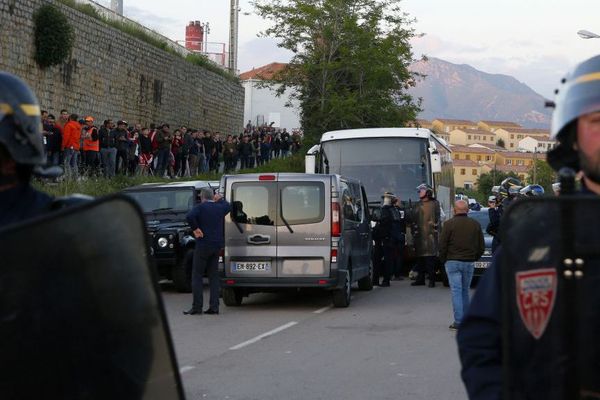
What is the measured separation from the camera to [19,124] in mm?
2699

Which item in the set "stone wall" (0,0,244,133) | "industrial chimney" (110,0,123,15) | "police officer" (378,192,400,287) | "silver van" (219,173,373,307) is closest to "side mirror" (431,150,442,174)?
"police officer" (378,192,400,287)

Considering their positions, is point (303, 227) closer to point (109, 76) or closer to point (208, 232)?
point (208, 232)

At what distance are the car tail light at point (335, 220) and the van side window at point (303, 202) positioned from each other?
15cm

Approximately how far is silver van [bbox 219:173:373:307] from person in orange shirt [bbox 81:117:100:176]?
10.6 m

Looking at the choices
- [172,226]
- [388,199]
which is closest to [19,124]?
[172,226]

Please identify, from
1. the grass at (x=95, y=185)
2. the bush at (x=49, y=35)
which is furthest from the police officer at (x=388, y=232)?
the bush at (x=49, y=35)

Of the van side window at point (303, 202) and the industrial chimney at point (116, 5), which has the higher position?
the industrial chimney at point (116, 5)

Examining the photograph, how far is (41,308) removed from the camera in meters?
2.34

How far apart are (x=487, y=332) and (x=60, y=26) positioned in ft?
106

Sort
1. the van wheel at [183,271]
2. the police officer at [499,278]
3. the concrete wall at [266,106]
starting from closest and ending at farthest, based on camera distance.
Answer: the police officer at [499,278] → the van wheel at [183,271] → the concrete wall at [266,106]

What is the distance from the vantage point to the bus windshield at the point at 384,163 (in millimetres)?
24875

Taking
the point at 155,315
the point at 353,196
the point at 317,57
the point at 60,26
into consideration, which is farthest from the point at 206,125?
the point at 155,315

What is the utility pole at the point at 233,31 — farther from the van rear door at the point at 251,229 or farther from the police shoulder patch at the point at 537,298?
the police shoulder patch at the point at 537,298

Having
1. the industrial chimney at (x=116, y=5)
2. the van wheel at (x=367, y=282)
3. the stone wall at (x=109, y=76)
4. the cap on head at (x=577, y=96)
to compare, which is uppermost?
the industrial chimney at (x=116, y=5)
